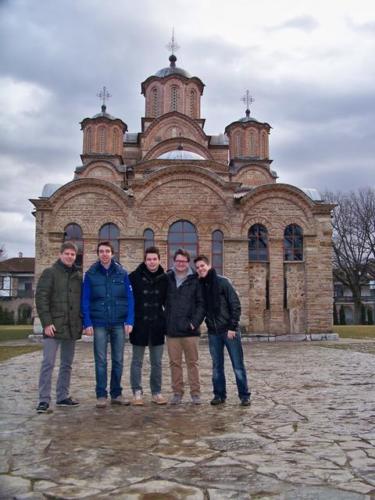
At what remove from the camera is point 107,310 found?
5.89m

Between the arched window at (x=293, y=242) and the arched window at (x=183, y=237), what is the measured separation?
3718 mm

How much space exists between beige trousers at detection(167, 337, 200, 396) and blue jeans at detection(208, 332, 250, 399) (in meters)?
0.22

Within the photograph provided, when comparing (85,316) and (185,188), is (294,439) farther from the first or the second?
(185,188)

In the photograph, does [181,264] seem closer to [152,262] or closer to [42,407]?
[152,262]

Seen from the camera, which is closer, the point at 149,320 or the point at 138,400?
the point at 138,400

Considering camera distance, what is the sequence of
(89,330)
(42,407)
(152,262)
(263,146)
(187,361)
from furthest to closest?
(263,146), (152,262), (187,361), (89,330), (42,407)

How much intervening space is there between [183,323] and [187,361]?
49 cm

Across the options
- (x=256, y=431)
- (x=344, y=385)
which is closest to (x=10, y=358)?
(x=344, y=385)

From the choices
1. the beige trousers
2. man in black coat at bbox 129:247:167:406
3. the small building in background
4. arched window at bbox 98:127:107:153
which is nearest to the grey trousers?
man in black coat at bbox 129:247:167:406

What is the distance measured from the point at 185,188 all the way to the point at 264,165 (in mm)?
10380

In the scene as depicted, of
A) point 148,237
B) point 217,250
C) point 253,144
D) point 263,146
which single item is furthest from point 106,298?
point 263,146

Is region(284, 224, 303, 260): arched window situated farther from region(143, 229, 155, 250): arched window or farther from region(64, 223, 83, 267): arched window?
region(64, 223, 83, 267): arched window

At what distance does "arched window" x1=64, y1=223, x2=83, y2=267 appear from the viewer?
63.4 ft

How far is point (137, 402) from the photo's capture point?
229 inches
